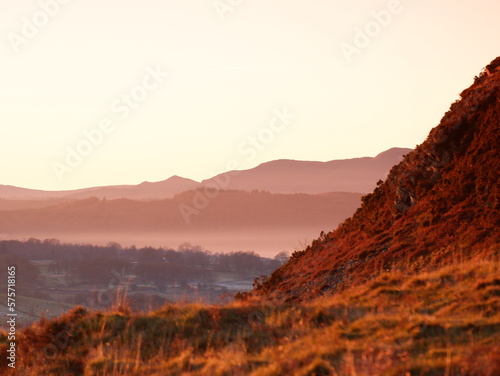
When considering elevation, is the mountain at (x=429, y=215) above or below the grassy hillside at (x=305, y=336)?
above

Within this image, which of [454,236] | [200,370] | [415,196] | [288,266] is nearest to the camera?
[200,370]

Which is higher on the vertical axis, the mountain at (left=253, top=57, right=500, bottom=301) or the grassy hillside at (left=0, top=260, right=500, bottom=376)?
the mountain at (left=253, top=57, right=500, bottom=301)

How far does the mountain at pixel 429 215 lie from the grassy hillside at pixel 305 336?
166 inches

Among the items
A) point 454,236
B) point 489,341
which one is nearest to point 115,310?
point 489,341

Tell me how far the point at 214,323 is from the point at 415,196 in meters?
12.4

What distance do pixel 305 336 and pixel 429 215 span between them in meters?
11.0

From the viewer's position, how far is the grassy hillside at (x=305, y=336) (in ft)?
29.6

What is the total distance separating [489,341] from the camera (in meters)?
9.20

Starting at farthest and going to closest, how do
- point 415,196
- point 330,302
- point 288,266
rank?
point 288,266 < point 415,196 < point 330,302

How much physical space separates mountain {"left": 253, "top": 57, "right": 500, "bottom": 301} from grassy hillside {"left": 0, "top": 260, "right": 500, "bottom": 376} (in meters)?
4.22

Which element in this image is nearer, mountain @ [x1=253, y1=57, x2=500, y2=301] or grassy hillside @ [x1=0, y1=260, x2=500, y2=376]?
grassy hillside @ [x1=0, y1=260, x2=500, y2=376]

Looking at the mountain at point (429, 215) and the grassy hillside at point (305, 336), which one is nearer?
the grassy hillside at point (305, 336)

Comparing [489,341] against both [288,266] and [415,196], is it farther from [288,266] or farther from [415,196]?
[288,266]

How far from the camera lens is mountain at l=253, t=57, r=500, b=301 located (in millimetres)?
18766
